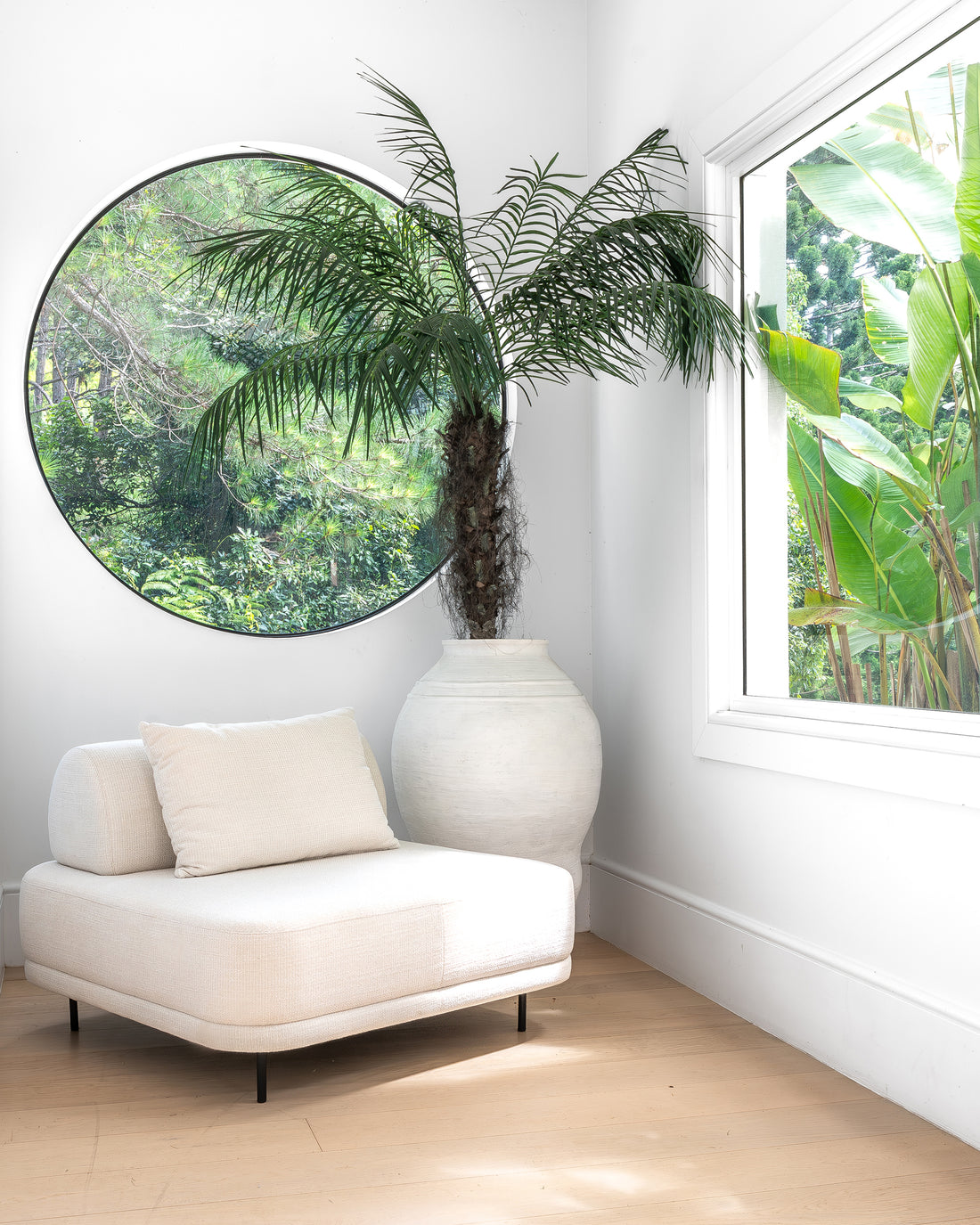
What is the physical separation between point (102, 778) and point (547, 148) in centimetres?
233

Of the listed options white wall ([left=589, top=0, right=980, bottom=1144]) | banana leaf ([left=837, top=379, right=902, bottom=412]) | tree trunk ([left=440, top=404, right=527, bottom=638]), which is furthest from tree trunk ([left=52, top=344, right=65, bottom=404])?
banana leaf ([left=837, top=379, right=902, bottom=412])

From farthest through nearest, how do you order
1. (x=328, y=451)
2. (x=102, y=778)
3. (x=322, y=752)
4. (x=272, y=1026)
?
1. (x=328, y=451)
2. (x=322, y=752)
3. (x=102, y=778)
4. (x=272, y=1026)

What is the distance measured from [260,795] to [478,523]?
89 centimetres

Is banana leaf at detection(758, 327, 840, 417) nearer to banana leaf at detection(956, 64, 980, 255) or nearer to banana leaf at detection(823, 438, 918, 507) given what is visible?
banana leaf at detection(823, 438, 918, 507)

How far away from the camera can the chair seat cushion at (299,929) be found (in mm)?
1970

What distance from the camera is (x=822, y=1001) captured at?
2.24 meters

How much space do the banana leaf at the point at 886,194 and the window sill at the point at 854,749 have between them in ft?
2.83

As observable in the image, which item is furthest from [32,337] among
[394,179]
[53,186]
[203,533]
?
[394,179]

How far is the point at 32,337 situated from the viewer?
307 cm

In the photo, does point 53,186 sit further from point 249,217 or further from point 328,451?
point 328,451

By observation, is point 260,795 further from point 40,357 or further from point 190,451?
point 40,357

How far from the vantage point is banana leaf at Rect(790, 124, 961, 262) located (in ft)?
6.63

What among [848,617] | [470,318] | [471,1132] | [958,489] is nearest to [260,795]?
[471,1132]

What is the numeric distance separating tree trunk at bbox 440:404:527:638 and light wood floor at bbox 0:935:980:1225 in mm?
1037
